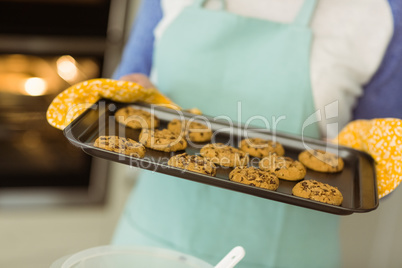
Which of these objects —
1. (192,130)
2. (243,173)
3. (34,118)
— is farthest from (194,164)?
(34,118)

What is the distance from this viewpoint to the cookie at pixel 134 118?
1.07 m

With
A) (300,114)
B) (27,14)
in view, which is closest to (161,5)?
(300,114)

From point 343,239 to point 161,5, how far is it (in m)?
1.09

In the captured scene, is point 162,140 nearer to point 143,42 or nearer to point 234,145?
point 234,145

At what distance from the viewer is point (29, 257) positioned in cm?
214

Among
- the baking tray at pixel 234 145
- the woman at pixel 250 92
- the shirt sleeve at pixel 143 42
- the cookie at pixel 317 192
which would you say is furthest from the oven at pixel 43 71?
the cookie at pixel 317 192

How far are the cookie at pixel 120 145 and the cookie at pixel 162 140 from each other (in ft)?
0.11

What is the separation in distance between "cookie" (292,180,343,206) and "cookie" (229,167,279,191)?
1.7 inches

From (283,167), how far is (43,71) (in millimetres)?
1317

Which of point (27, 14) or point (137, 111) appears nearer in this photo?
point (137, 111)

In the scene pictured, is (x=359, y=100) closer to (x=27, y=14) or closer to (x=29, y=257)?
(x=27, y=14)

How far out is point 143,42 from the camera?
1.32 metres

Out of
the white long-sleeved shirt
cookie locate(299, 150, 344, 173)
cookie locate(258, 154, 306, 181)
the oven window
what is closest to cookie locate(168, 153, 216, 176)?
cookie locate(258, 154, 306, 181)

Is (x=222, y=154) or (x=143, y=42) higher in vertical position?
(x=143, y=42)
